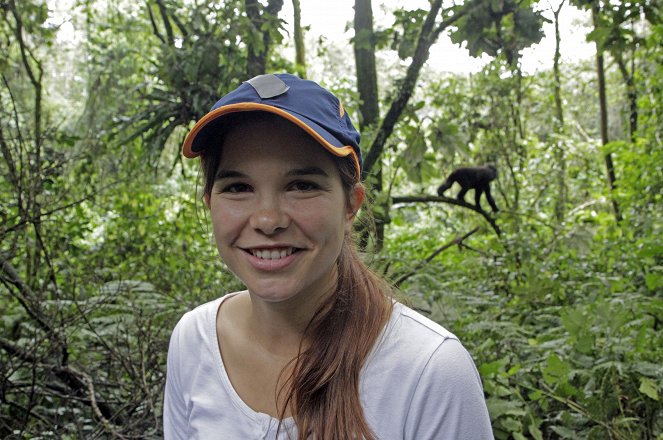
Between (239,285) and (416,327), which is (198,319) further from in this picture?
(239,285)

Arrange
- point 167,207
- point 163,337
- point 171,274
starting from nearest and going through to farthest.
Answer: point 163,337, point 171,274, point 167,207

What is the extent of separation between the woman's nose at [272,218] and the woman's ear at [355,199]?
186 millimetres

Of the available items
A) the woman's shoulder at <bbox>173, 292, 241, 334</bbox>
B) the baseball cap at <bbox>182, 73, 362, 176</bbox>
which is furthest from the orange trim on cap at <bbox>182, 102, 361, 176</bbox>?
the woman's shoulder at <bbox>173, 292, 241, 334</bbox>

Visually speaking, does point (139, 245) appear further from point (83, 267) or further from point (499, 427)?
point (499, 427)

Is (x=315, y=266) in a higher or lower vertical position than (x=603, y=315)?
higher

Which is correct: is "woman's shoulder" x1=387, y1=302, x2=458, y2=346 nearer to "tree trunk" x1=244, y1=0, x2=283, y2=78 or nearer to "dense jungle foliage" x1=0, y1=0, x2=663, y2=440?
"dense jungle foliage" x1=0, y1=0, x2=663, y2=440

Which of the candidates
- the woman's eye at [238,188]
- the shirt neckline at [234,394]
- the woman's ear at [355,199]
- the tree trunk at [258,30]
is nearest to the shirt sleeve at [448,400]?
the shirt neckline at [234,394]

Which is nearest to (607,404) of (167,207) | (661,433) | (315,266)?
(661,433)

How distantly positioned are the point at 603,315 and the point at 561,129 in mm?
7127

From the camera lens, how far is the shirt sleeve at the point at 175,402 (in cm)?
152

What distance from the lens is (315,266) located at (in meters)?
1.29

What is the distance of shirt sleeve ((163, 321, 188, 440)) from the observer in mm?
1523

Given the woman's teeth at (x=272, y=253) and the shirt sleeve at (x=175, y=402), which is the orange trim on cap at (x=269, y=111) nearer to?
the woman's teeth at (x=272, y=253)

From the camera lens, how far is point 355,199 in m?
1.42
